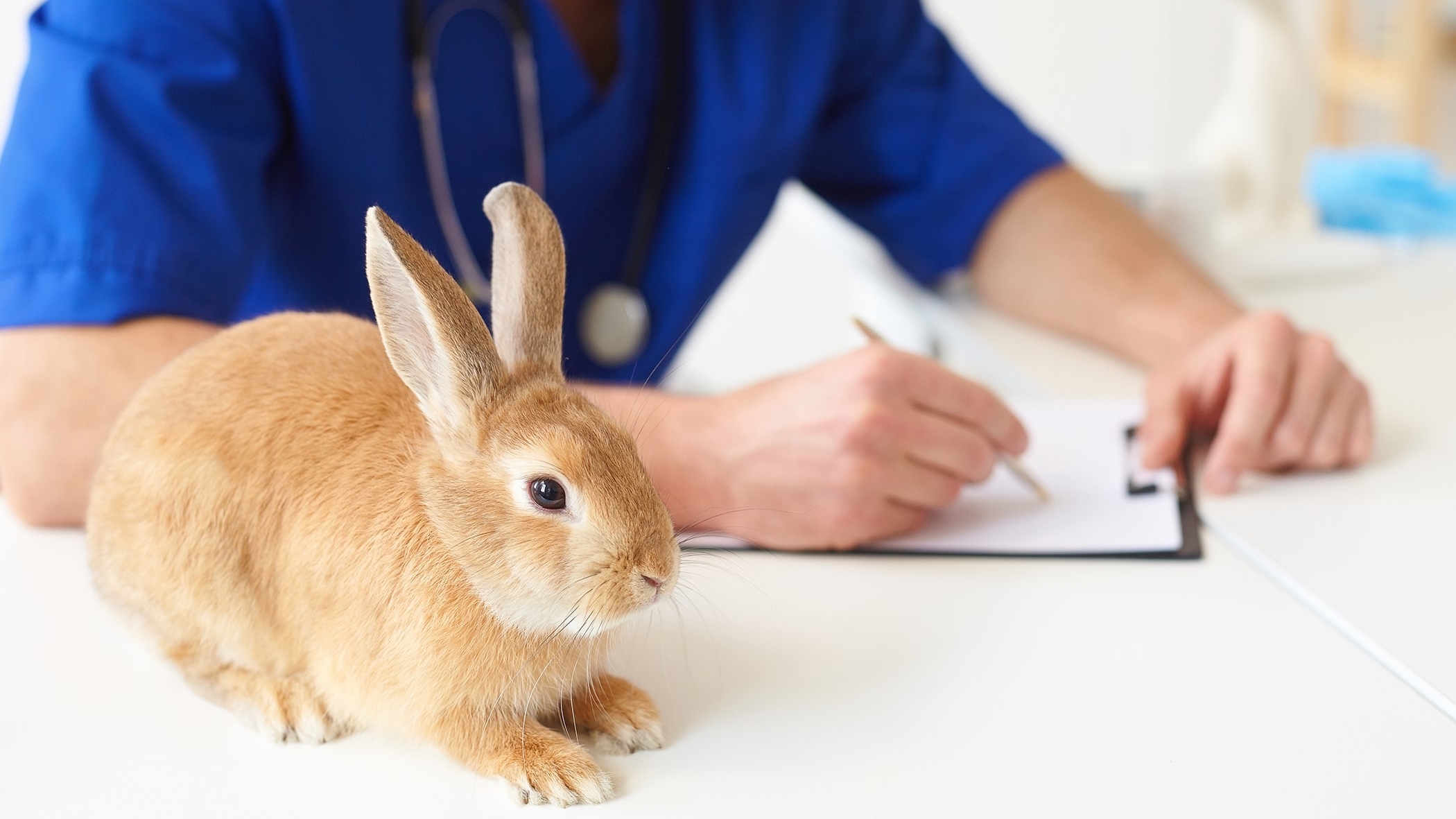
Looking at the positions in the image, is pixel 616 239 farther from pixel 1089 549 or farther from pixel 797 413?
pixel 1089 549

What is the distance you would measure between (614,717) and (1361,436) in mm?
624

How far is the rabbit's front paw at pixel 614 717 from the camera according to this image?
52 centimetres

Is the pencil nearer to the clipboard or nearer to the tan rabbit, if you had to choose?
the clipboard

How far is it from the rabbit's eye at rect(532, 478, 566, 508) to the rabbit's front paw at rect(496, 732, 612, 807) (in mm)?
105

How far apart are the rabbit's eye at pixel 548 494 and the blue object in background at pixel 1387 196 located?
4.30ft

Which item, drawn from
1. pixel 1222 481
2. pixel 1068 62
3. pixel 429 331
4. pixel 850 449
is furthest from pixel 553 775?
pixel 1068 62

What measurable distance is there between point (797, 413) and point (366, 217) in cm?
37

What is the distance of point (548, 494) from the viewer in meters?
0.47

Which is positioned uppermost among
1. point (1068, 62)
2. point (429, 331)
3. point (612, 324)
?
point (429, 331)

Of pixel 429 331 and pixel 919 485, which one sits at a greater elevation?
pixel 429 331

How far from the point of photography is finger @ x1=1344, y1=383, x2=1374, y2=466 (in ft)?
2.82

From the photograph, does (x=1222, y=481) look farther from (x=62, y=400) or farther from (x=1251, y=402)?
(x=62, y=400)

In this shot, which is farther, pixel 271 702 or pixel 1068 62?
pixel 1068 62

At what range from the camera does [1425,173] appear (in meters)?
1.61
